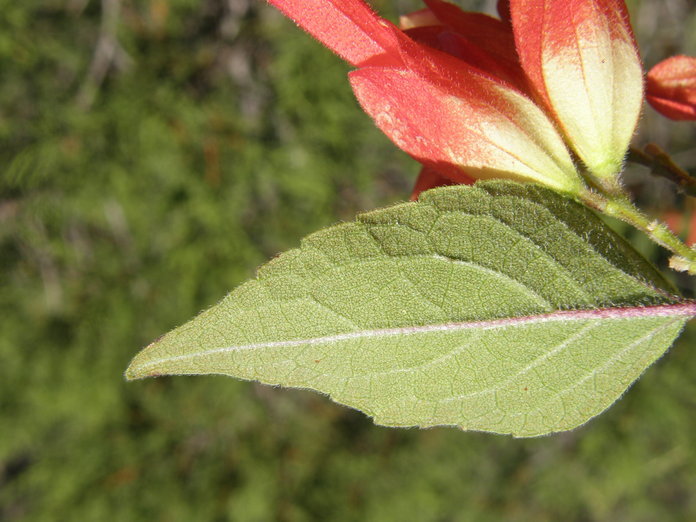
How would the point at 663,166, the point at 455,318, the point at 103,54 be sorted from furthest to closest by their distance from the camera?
the point at 103,54 < the point at 663,166 < the point at 455,318

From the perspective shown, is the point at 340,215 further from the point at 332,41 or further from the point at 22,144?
the point at 332,41

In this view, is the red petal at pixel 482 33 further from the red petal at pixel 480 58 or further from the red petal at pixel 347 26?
the red petal at pixel 347 26

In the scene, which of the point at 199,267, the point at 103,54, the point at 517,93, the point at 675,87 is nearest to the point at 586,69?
the point at 517,93

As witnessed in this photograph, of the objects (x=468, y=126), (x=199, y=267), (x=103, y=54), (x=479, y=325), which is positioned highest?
(x=468, y=126)

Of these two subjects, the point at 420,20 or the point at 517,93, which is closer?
the point at 517,93

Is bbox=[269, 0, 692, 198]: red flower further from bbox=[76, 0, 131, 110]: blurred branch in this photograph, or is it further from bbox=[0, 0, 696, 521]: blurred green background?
bbox=[76, 0, 131, 110]: blurred branch

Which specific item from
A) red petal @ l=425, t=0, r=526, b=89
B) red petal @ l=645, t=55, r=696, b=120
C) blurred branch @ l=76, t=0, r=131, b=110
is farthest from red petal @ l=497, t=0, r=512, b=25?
blurred branch @ l=76, t=0, r=131, b=110

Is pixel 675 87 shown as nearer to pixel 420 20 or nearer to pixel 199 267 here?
pixel 420 20
